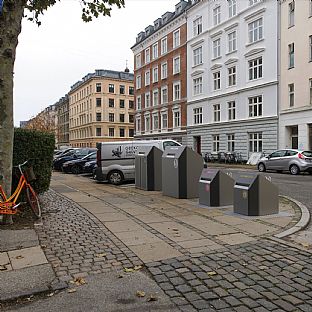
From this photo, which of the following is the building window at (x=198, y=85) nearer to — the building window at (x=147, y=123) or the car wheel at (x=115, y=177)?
the building window at (x=147, y=123)

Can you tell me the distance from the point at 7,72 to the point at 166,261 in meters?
4.68

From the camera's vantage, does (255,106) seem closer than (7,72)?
No

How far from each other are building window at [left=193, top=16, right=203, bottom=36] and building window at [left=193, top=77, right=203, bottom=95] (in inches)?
208

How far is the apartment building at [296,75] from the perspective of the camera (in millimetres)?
27516

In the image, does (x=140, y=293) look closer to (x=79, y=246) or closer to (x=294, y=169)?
(x=79, y=246)

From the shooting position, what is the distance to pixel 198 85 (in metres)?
42.4

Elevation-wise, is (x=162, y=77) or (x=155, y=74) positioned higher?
(x=155, y=74)

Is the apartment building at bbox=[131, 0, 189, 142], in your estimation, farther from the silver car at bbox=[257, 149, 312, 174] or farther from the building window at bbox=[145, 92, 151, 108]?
the silver car at bbox=[257, 149, 312, 174]

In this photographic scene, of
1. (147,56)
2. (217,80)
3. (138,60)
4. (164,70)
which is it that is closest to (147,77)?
(147,56)

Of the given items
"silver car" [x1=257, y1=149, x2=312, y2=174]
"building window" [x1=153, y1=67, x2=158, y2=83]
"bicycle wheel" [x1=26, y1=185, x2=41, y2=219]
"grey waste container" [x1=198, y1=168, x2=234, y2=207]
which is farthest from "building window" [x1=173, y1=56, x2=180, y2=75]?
"bicycle wheel" [x1=26, y1=185, x2=41, y2=219]

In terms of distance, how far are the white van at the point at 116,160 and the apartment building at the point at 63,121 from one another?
307ft

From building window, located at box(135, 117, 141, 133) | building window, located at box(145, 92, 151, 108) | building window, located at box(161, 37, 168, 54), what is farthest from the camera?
building window, located at box(135, 117, 141, 133)

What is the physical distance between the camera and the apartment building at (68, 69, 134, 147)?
3255 inches

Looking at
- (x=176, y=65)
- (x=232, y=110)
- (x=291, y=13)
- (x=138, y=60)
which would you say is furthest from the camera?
(x=138, y=60)
